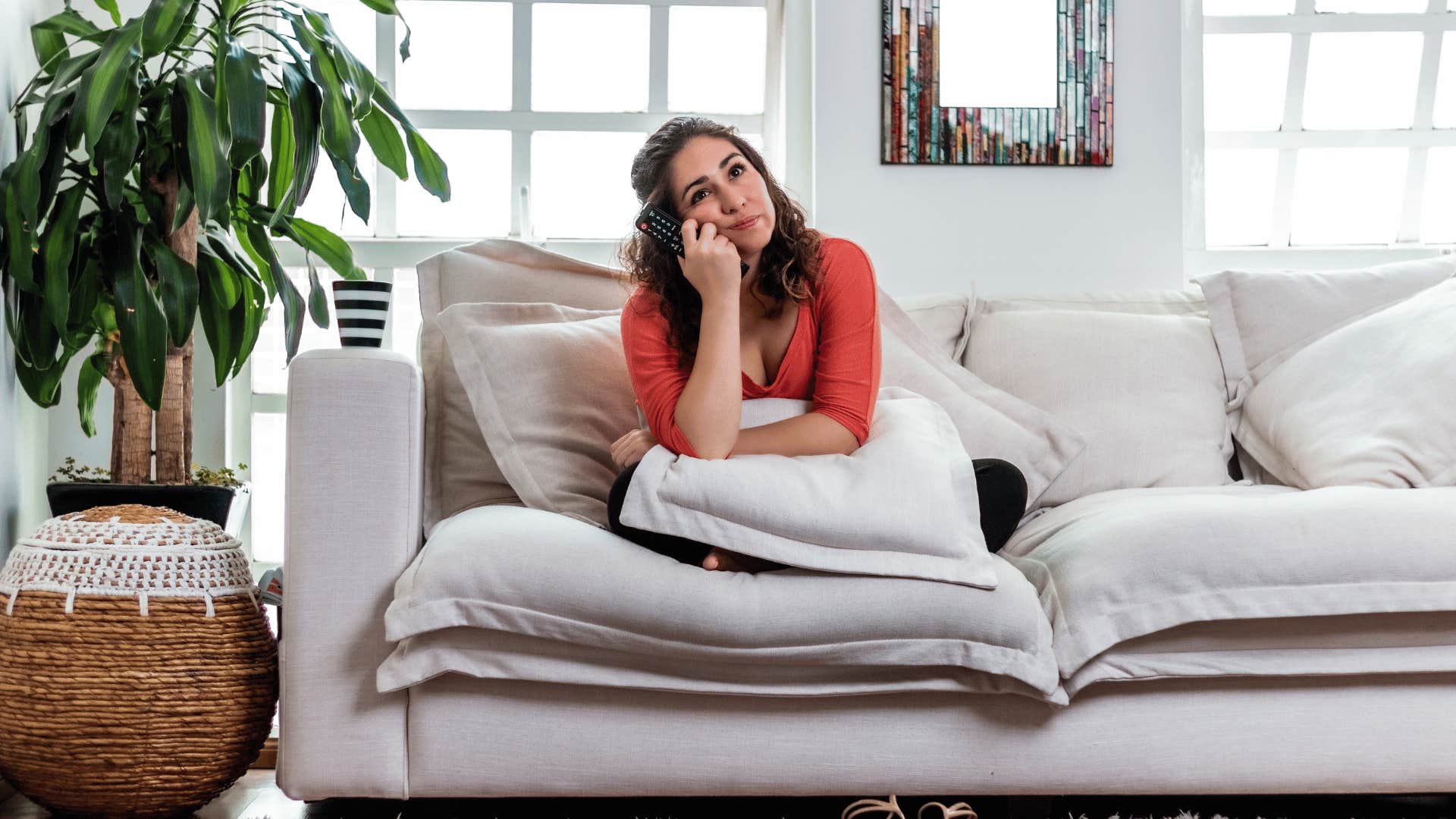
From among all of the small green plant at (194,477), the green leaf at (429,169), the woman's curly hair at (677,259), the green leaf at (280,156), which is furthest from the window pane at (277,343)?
the woman's curly hair at (677,259)

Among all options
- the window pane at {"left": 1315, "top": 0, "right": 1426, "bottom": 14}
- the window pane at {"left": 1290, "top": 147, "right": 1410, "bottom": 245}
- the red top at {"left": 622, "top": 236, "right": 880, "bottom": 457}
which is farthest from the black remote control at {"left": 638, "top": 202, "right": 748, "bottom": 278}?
the window pane at {"left": 1315, "top": 0, "right": 1426, "bottom": 14}

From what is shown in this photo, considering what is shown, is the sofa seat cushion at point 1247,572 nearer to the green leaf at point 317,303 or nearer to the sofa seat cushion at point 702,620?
the sofa seat cushion at point 702,620

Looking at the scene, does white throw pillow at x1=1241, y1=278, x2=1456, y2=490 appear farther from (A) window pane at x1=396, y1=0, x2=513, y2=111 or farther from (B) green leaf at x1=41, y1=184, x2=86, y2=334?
(B) green leaf at x1=41, y1=184, x2=86, y2=334

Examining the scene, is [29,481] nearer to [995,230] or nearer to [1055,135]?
[995,230]

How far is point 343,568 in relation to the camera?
4.86 feet

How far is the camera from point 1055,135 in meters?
2.77

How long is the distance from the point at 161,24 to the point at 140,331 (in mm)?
509

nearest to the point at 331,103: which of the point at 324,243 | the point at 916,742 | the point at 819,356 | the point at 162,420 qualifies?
the point at 324,243

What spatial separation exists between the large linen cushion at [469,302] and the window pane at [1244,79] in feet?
4.36

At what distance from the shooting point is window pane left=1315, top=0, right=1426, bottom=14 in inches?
117

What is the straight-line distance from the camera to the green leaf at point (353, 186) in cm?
206

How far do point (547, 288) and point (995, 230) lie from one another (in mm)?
1252

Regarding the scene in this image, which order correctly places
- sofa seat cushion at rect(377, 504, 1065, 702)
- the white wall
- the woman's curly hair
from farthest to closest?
the white wall → the woman's curly hair → sofa seat cushion at rect(377, 504, 1065, 702)

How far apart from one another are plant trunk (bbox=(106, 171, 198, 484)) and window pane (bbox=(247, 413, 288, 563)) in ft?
2.01
